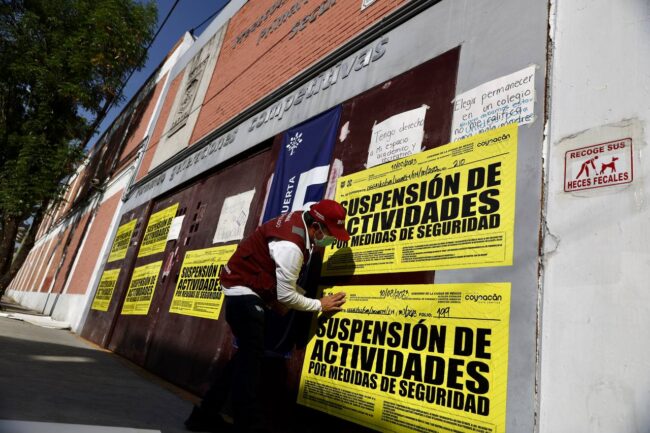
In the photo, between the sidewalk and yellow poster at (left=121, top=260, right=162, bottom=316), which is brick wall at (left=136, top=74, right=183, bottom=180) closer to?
yellow poster at (left=121, top=260, right=162, bottom=316)

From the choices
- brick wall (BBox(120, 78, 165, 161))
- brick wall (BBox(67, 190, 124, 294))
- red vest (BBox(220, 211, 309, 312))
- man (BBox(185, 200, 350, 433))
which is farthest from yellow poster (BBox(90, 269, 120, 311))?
red vest (BBox(220, 211, 309, 312))

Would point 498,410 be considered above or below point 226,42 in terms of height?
below

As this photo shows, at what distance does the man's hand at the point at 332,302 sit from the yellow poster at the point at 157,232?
5012 mm

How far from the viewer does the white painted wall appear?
183cm

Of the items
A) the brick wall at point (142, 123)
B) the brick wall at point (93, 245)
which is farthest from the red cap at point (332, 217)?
the brick wall at point (142, 123)

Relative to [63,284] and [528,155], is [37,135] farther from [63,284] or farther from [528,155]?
[528,155]

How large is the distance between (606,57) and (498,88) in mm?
638

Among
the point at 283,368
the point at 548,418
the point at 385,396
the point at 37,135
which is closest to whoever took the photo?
the point at 548,418

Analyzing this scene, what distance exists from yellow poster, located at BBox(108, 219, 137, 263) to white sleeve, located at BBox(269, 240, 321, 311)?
7.30 m

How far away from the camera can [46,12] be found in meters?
14.4

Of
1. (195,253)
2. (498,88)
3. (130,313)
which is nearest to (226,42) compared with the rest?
(195,253)

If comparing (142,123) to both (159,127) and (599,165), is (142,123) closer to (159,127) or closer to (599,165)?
(159,127)

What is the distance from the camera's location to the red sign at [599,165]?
2.09 meters

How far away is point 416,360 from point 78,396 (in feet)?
9.46
